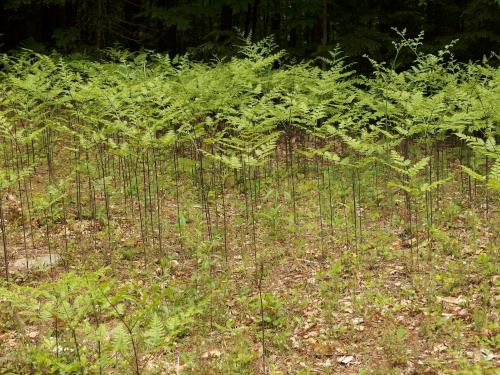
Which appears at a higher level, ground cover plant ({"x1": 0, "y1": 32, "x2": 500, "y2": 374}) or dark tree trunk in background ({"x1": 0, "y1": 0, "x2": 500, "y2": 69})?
dark tree trunk in background ({"x1": 0, "y1": 0, "x2": 500, "y2": 69})

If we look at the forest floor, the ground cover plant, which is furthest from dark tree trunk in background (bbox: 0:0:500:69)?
the forest floor

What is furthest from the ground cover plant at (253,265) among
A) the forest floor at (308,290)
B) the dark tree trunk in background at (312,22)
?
the dark tree trunk in background at (312,22)

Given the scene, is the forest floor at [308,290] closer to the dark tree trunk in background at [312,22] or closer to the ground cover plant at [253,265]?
the ground cover plant at [253,265]

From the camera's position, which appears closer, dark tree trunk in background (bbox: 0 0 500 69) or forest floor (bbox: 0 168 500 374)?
forest floor (bbox: 0 168 500 374)

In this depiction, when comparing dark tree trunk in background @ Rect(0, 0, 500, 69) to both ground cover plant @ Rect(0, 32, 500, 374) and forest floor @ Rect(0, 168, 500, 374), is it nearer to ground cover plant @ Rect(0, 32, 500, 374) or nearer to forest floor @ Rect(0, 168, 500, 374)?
ground cover plant @ Rect(0, 32, 500, 374)

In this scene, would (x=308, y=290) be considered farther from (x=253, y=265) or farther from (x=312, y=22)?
(x=312, y=22)

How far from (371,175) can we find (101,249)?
464 cm

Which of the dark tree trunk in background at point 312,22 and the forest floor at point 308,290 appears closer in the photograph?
the forest floor at point 308,290

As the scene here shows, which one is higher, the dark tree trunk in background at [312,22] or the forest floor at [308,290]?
the dark tree trunk in background at [312,22]

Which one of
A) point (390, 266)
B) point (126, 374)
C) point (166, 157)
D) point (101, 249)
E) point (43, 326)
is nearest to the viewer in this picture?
point (126, 374)

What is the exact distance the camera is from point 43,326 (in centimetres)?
489

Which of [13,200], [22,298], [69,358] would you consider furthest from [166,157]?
[22,298]

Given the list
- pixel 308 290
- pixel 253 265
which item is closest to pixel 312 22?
pixel 253 265

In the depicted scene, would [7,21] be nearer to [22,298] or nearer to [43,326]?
[43,326]
